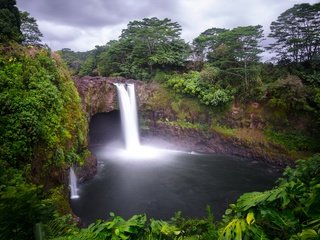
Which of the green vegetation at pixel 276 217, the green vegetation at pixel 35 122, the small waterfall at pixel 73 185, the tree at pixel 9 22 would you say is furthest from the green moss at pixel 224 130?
the green vegetation at pixel 276 217

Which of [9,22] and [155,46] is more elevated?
[155,46]

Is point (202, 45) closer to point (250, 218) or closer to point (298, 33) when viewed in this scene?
point (298, 33)

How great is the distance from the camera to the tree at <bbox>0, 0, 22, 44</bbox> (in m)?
10.2

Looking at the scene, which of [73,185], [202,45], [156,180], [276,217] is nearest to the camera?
[276,217]

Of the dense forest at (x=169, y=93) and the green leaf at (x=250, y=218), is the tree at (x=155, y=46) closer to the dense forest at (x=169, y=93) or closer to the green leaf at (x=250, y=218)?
the dense forest at (x=169, y=93)

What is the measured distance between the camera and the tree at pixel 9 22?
10195 mm

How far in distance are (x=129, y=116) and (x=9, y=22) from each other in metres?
10.2

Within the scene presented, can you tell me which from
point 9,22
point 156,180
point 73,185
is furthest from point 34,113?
point 156,180

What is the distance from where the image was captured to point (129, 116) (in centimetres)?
1942

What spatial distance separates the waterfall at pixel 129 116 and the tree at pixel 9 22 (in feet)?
27.3

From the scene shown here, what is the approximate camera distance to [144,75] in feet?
71.3

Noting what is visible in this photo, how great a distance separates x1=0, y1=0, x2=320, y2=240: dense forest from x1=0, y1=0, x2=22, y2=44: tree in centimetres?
4

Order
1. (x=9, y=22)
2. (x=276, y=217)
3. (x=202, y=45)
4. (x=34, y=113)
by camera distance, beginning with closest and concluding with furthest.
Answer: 1. (x=276, y=217)
2. (x=34, y=113)
3. (x=9, y=22)
4. (x=202, y=45)

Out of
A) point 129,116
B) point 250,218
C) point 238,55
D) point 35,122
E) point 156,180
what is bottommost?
point 156,180
